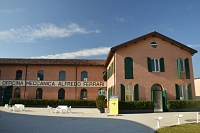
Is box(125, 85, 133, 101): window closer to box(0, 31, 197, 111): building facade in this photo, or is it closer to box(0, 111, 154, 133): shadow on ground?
box(0, 31, 197, 111): building facade

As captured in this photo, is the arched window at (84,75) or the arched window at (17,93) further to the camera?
the arched window at (84,75)

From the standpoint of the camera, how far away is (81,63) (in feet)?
86.4

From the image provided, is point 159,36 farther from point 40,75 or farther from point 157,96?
point 40,75

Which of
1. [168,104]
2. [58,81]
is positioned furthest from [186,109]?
[58,81]

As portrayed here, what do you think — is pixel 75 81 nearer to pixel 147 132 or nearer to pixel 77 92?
pixel 77 92

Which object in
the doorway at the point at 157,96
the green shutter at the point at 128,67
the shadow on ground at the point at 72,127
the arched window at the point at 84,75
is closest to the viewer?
the shadow on ground at the point at 72,127

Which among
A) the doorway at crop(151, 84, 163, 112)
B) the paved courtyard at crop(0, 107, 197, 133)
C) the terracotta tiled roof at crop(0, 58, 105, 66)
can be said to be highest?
the terracotta tiled roof at crop(0, 58, 105, 66)

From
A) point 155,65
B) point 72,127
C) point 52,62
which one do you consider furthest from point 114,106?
point 52,62

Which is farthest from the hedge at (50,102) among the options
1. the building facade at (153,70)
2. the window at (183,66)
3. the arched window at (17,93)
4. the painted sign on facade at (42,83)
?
the window at (183,66)

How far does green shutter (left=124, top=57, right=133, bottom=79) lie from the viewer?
1815 cm

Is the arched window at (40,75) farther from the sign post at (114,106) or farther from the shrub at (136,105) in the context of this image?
the shrub at (136,105)

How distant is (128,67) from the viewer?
18.3 metres


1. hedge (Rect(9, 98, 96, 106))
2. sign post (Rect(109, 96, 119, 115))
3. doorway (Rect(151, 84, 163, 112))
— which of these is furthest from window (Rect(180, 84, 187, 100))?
hedge (Rect(9, 98, 96, 106))

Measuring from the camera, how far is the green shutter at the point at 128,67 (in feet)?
59.5
